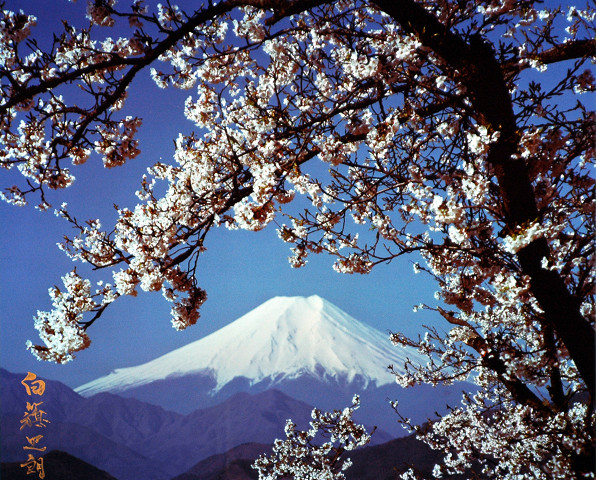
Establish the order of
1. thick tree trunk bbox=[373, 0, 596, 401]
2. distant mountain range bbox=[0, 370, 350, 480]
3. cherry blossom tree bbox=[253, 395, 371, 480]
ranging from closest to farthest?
thick tree trunk bbox=[373, 0, 596, 401]
cherry blossom tree bbox=[253, 395, 371, 480]
distant mountain range bbox=[0, 370, 350, 480]

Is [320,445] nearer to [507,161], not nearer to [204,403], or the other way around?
[507,161]

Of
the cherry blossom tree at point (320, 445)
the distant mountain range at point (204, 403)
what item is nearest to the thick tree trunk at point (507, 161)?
the cherry blossom tree at point (320, 445)

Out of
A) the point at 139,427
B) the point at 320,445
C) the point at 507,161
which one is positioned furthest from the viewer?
the point at 139,427

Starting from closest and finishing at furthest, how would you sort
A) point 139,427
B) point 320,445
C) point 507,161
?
point 507,161
point 320,445
point 139,427

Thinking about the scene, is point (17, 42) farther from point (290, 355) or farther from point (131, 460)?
point (290, 355)

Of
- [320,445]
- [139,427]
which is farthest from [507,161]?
[139,427]

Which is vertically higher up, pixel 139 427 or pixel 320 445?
pixel 139 427

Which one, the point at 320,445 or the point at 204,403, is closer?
the point at 320,445

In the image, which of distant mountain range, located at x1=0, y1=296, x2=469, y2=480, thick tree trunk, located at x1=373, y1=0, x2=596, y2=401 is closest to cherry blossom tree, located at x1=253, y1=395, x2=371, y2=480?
thick tree trunk, located at x1=373, y1=0, x2=596, y2=401

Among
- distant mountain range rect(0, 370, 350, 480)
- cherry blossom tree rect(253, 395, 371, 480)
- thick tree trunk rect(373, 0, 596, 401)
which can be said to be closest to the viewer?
thick tree trunk rect(373, 0, 596, 401)

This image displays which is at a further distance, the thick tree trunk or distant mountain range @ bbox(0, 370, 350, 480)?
distant mountain range @ bbox(0, 370, 350, 480)

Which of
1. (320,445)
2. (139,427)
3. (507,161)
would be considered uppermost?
(139,427)

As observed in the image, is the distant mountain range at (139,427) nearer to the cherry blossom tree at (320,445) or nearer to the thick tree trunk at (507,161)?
the cherry blossom tree at (320,445)

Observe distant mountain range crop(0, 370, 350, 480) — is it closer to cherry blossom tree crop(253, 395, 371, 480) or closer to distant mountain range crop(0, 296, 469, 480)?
distant mountain range crop(0, 296, 469, 480)
